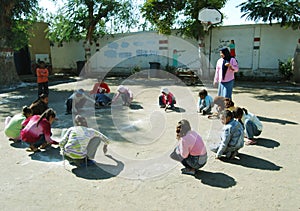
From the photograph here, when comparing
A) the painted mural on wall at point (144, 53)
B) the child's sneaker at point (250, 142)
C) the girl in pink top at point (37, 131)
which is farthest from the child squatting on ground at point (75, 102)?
the painted mural on wall at point (144, 53)

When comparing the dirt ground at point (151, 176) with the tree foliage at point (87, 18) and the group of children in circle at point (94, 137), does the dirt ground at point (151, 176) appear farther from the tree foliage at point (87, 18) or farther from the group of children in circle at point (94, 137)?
the tree foliage at point (87, 18)

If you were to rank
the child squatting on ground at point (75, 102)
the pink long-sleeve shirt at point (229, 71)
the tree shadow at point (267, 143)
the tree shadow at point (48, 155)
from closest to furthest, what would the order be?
the tree shadow at point (48, 155) → the tree shadow at point (267, 143) → the pink long-sleeve shirt at point (229, 71) → the child squatting on ground at point (75, 102)

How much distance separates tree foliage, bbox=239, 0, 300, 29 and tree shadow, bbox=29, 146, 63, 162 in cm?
1104

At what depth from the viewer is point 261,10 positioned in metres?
11.9

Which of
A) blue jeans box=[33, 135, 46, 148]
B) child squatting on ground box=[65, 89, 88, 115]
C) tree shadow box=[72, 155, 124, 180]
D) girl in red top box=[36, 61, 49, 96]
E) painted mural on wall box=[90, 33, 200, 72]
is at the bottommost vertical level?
tree shadow box=[72, 155, 124, 180]

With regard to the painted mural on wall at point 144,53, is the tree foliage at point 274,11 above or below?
above

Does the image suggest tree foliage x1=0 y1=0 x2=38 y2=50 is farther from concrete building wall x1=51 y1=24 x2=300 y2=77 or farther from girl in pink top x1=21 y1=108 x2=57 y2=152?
girl in pink top x1=21 y1=108 x2=57 y2=152

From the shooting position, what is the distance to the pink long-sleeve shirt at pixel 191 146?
130 inches

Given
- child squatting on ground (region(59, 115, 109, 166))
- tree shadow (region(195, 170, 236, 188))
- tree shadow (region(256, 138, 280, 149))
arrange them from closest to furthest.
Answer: tree shadow (region(195, 170, 236, 188)) < child squatting on ground (region(59, 115, 109, 166)) < tree shadow (region(256, 138, 280, 149))

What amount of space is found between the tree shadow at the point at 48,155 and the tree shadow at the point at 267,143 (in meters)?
3.26

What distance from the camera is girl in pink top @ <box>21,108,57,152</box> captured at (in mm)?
4117

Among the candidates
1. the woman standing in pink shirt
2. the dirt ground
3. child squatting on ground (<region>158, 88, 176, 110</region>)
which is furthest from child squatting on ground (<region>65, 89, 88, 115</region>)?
the woman standing in pink shirt

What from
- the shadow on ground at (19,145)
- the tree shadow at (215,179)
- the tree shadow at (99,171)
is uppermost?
the shadow on ground at (19,145)

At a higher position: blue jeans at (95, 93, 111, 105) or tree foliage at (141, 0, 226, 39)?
tree foliage at (141, 0, 226, 39)
